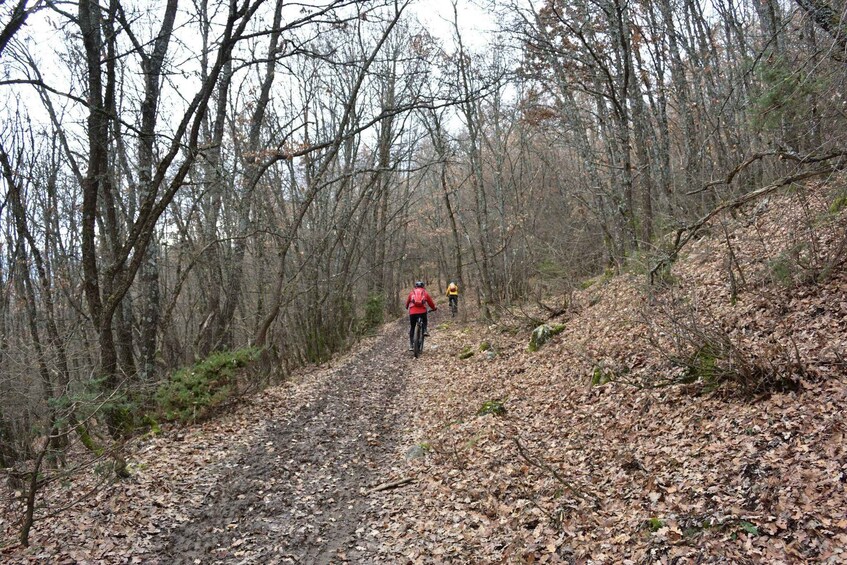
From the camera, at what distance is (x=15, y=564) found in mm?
4367

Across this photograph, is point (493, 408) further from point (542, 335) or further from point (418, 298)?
point (418, 298)

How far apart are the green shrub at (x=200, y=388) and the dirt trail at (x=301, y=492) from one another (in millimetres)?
1045

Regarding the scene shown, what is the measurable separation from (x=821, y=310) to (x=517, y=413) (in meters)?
4.07

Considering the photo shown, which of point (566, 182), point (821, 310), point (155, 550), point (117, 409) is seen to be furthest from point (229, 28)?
point (566, 182)

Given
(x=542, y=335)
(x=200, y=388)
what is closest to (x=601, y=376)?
(x=542, y=335)

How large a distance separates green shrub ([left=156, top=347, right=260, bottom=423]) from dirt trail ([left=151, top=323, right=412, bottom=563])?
1.05m

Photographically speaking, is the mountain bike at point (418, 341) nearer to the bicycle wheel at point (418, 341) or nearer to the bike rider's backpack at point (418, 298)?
the bicycle wheel at point (418, 341)

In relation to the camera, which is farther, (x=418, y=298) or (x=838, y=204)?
(x=418, y=298)

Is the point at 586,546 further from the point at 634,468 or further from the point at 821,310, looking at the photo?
the point at 821,310

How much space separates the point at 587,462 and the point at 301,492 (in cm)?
334

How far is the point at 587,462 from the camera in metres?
5.50

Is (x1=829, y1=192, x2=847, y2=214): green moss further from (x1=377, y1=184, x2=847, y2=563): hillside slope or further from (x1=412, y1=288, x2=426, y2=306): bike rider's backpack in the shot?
(x1=412, y1=288, x2=426, y2=306): bike rider's backpack

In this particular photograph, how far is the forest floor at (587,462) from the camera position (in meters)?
3.94

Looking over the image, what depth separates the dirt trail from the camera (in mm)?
4809
